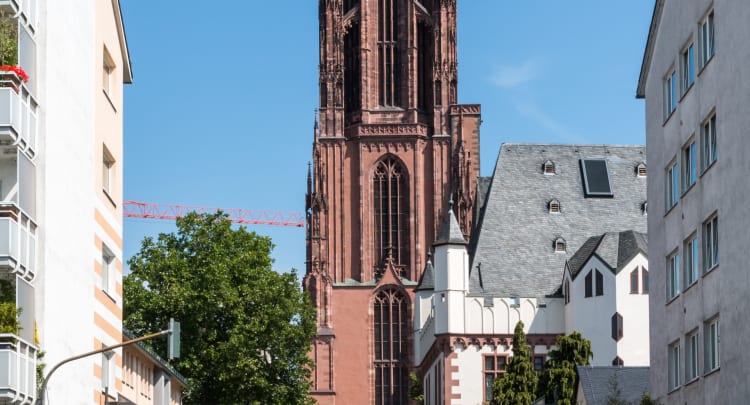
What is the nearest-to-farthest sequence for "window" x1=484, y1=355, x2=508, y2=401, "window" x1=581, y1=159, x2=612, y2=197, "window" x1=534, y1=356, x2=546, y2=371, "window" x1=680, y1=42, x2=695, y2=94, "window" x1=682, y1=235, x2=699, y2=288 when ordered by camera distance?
"window" x1=682, y1=235, x2=699, y2=288 → "window" x1=680, y1=42, x2=695, y2=94 → "window" x1=484, y1=355, x2=508, y2=401 → "window" x1=534, y1=356, x2=546, y2=371 → "window" x1=581, y1=159, x2=612, y2=197

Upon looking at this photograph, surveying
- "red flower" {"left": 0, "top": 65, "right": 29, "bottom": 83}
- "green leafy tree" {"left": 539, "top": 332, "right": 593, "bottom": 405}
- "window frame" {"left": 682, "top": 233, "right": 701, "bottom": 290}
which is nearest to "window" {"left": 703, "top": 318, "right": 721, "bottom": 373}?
"window frame" {"left": 682, "top": 233, "right": 701, "bottom": 290}

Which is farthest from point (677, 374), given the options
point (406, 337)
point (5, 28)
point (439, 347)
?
point (406, 337)

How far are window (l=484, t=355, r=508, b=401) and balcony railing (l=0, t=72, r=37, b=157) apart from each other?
51.9 metres

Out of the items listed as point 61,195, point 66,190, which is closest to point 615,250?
point 66,190

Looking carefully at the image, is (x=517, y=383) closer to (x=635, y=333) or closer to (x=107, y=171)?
(x=635, y=333)

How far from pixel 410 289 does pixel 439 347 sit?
25.3 m

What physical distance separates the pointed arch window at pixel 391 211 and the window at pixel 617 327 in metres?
33.1

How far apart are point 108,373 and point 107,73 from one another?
280 inches

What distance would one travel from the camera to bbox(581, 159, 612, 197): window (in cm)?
9081

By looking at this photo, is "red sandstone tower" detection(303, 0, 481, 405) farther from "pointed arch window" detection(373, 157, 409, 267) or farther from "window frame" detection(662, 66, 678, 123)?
"window frame" detection(662, 66, 678, 123)

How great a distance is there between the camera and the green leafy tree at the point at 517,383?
68812mm

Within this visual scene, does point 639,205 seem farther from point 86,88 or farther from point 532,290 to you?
point 86,88

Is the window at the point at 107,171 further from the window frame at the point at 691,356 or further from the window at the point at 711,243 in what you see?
the window frame at the point at 691,356

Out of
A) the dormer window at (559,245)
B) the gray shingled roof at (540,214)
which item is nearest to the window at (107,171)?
the gray shingled roof at (540,214)
